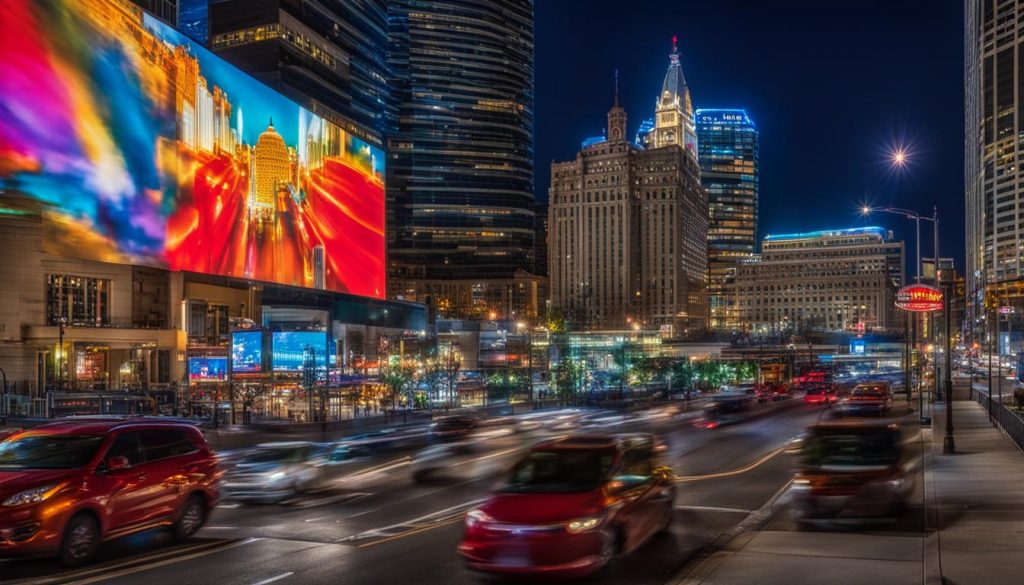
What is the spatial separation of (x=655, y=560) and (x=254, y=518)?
8.69 metres

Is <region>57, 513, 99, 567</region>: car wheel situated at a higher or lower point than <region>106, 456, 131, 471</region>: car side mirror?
lower

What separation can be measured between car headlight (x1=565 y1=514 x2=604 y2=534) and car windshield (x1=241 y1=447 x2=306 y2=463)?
10.7 m

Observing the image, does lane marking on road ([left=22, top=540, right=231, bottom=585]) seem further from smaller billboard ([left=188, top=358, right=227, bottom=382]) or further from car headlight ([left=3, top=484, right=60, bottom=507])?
smaller billboard ([left=188, top=358, right=227, bottom=382])

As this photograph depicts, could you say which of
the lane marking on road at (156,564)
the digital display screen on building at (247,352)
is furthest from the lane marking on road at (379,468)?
the digital display screen on building at (247,352)

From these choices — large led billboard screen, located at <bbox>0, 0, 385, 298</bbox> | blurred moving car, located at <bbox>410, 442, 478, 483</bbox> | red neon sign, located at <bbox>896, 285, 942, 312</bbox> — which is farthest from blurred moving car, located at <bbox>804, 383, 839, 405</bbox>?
large led billboard screen, located at <bbox>0, 0, 385, 298</bbox>

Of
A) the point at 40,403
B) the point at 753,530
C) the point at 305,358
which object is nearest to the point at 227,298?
the point at 305,358

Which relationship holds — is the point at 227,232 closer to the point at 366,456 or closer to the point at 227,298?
the point at 227,298

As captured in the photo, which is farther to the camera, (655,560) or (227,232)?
(227,232)

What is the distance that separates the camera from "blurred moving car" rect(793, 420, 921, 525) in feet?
54.9

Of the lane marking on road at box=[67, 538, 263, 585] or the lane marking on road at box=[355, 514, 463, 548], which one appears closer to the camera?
the lane marking on road at box=[67, 538, 263, 585]

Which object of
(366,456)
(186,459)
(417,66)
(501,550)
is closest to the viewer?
(501,550)

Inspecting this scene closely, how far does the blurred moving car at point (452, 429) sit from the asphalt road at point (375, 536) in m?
4.48

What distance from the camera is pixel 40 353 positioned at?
201 feet

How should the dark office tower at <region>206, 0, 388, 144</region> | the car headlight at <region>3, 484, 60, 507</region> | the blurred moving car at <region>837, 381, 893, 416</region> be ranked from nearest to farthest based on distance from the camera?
1. the car headlight at <region>3, 484, 60, 507</region>
2. the blurred moving car at <region>837, 381, 893, 416</region>
3. the dark office tower at <region>206, 0, 388, 144</region>
